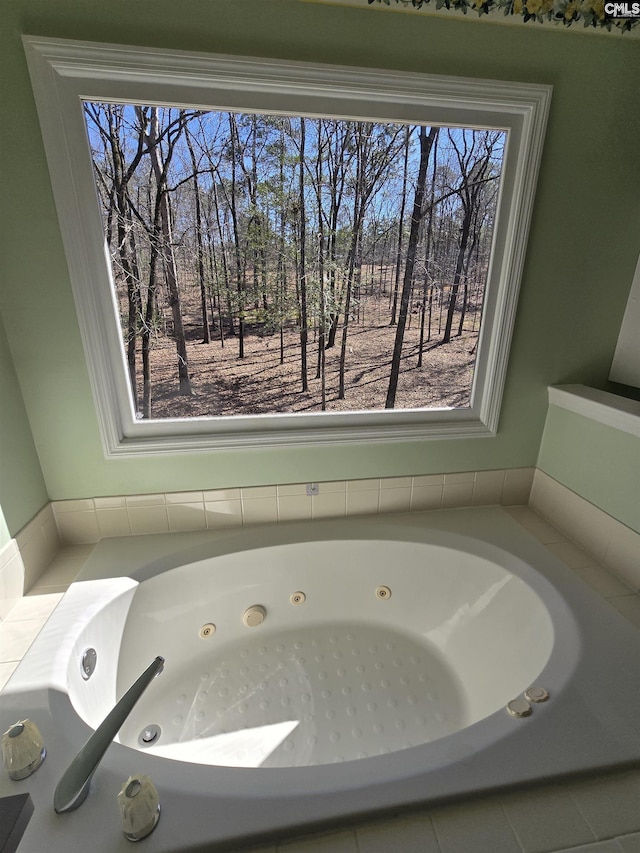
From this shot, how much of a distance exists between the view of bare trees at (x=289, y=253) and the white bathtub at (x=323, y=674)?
591 mm

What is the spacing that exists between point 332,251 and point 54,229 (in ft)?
2.81

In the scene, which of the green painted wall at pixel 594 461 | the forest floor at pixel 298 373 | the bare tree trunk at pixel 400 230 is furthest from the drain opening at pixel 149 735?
the green painted wall at pixel 594 461

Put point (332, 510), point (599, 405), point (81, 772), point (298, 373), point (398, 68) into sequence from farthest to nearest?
1. point (332, 510)
2. point (298, 373)
3. point (599, 405)
4. point (398, 68)
5. point (81, 772)

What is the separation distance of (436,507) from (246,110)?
158 cm

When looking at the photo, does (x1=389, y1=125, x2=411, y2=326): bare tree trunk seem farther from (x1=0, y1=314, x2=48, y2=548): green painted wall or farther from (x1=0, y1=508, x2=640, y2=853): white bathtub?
(x1=0, y1=314, x2=48, y2=548): green painted wall

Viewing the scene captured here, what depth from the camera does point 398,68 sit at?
1.27 meters

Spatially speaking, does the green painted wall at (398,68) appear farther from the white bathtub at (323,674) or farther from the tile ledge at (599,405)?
the white bathtub at (323,674)

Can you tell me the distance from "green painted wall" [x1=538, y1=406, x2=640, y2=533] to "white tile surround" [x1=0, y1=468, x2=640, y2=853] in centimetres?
5

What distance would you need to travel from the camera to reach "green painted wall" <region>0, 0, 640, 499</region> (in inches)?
45.5

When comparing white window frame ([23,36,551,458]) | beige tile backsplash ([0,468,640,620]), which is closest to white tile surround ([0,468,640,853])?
beige tile backsplash ([0,468,640,620])

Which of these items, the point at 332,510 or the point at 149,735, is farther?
the point at 332,510

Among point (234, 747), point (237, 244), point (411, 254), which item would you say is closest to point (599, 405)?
point (411, 254)

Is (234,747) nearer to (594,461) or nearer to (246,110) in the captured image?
(594,461)

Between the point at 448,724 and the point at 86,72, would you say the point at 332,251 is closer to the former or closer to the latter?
the point at 86,72
